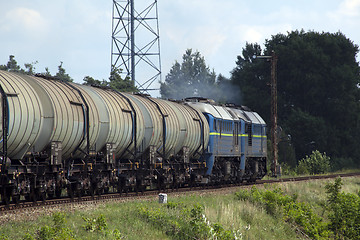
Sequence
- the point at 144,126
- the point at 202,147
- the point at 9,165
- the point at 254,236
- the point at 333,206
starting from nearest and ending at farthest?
the point at 9,165 → the point at 254,236 → the point at 144,126 → the point at 333,206 → the point at 202,147

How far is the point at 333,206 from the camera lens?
81.9 ft

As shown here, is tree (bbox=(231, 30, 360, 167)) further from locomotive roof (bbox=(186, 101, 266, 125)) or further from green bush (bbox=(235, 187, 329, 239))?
green bush (bbox=(235, 187, 329, 239))

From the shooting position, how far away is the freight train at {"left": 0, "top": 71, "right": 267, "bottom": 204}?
54.0ft

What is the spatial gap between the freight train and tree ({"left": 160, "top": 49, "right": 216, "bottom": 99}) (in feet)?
237

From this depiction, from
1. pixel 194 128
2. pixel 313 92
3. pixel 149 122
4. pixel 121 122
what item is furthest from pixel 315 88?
pixel 121 122

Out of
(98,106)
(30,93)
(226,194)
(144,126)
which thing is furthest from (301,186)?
(30,93)

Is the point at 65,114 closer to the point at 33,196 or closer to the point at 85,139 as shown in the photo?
the point at 85,139

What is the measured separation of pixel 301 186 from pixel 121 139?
49.3 feet

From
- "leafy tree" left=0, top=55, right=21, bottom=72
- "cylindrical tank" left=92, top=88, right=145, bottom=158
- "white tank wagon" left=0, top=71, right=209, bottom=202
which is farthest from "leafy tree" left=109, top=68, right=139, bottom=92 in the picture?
"cylindrical tank" left=92, top=88, right=145, bottom=158

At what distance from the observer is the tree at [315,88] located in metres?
66.1

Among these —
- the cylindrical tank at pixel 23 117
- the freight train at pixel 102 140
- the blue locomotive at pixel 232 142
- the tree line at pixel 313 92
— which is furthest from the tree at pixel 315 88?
the cylindrical tank at pixel 23 117

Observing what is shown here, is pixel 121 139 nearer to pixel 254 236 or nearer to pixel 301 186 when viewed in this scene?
pixel 254 236

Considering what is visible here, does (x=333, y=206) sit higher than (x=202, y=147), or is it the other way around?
(x=202, y=147)

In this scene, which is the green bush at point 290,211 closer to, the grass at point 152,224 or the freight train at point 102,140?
the grass at point 152,224
